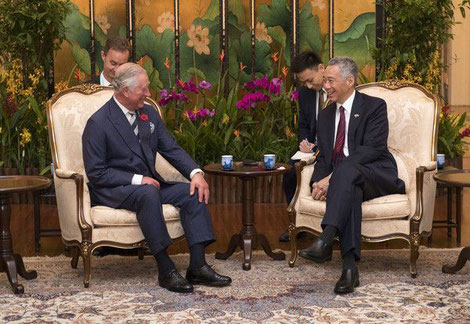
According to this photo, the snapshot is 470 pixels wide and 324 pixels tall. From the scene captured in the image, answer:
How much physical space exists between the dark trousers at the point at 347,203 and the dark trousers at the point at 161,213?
675 mm

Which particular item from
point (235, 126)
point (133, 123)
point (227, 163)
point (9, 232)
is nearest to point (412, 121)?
point (227, 163)

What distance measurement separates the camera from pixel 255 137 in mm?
7695

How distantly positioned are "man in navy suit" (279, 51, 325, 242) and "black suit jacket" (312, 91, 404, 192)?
45 cm

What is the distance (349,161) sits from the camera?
5.12m

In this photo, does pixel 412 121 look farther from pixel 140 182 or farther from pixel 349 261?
pixel 140 182

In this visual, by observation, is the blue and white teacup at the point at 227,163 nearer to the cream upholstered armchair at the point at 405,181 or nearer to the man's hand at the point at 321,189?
the cream upholstered armchair at the point at 405,181

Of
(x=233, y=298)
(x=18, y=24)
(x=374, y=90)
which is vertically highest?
(x=18, y=24)

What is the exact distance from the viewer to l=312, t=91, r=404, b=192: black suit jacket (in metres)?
5.20

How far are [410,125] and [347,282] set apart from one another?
1273mm

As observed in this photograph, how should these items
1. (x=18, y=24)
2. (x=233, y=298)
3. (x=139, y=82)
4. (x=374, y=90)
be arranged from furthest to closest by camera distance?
(x=18, y=24) < (x=374, y=90) < (x=139, y=82) < (x=233, y=298)

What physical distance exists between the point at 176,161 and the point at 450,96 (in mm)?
10115

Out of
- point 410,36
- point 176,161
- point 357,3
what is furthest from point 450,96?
point 176,161

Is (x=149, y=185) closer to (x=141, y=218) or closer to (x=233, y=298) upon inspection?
(x=141, y=218)

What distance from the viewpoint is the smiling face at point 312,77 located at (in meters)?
5.90
